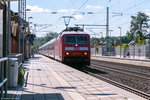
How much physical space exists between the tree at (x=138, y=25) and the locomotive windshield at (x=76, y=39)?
8367 centimetres

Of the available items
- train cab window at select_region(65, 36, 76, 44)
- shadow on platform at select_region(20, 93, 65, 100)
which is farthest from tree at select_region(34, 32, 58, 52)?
shadow on platform at select_region(20, 93, 65, 100)

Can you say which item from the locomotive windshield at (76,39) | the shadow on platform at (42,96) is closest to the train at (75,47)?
the locomotive windshield at (76,39)

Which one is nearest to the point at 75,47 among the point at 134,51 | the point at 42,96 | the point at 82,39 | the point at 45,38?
the point at 82,39

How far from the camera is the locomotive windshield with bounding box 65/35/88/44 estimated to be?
2689 centimetres

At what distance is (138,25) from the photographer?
113 meters

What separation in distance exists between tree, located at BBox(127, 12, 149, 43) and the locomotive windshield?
3294 inches

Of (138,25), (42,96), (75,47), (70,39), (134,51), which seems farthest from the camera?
(138,25)

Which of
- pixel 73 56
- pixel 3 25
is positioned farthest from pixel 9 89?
pixel 73 56

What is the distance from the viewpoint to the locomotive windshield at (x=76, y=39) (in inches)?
1059

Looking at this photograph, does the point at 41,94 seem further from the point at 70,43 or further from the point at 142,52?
the point at 142,52

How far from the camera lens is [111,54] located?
7738 centimetres

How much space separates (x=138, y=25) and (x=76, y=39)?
289 ft

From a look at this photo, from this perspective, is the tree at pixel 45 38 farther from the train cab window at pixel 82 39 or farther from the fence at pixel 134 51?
the train cab window at pixel 82 39

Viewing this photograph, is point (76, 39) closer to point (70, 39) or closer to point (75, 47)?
point (70, 39)
